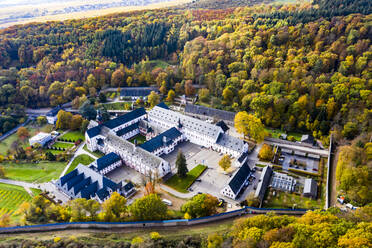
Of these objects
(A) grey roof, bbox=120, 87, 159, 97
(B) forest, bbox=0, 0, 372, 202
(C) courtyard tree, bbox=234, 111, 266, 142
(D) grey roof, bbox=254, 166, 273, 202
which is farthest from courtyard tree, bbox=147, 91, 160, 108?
(D) grey roof, bbox=254, 166, 273, 202

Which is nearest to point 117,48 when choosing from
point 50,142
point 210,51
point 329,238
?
point 210,51

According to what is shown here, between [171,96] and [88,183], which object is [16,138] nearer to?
[88,183]

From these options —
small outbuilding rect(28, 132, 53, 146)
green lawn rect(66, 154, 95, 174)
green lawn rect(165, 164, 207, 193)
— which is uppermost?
green lawn rect(165, 164, 207, 193)

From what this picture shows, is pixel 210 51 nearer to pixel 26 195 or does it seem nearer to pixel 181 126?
pixel 181 126

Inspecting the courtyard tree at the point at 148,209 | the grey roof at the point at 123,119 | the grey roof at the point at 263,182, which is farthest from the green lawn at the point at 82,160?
the grey roof at the point at 263,182

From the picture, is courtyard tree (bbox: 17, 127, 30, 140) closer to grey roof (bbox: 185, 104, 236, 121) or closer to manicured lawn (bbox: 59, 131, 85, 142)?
manicured lawn (bbox: 59, 131, 85, 142)

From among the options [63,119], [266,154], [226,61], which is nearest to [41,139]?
[63,119]
